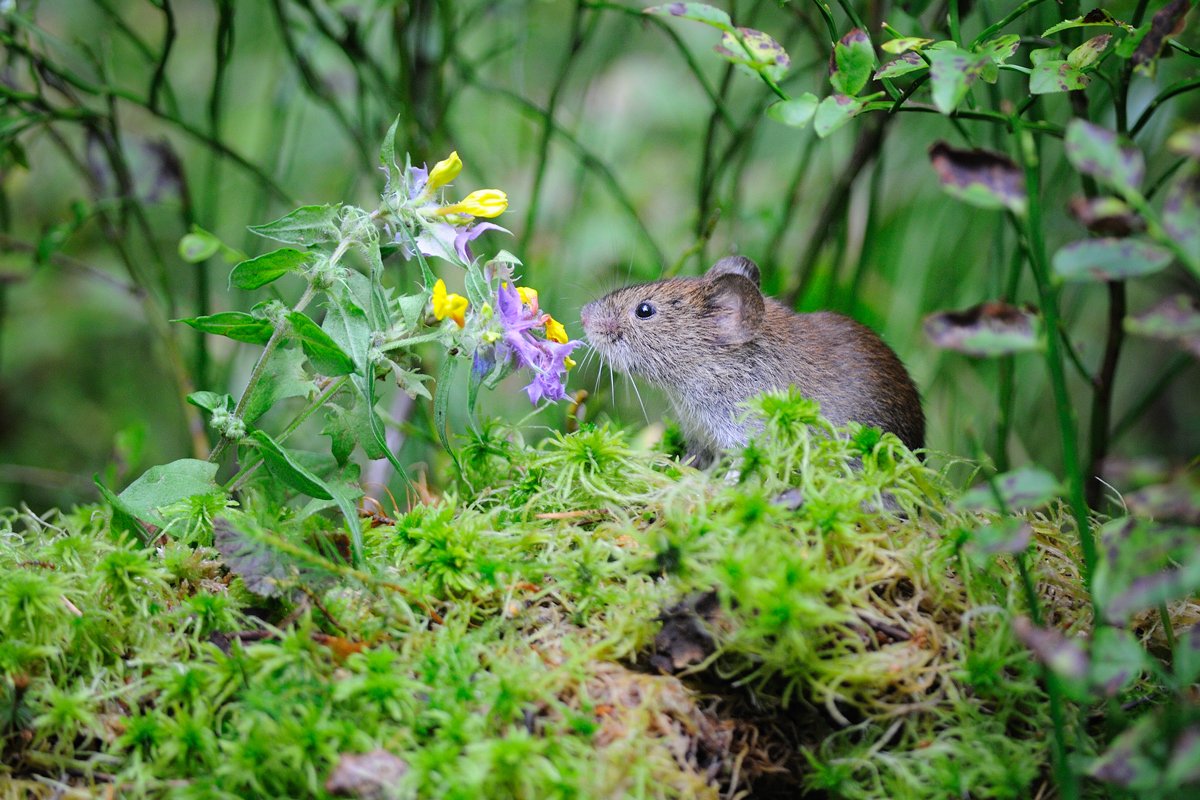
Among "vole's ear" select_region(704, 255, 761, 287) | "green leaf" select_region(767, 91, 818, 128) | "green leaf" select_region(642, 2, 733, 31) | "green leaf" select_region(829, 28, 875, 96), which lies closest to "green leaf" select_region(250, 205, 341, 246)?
"green leaf" select_region(642, 2, 733, 31)

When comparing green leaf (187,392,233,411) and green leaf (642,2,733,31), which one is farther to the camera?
green leaf (187,392,233,411)

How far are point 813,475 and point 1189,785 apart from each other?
0.67 m

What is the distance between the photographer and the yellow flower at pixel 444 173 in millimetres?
1608

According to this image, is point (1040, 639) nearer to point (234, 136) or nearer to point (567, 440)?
point (567, 440)

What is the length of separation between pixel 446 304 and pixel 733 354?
1.25m

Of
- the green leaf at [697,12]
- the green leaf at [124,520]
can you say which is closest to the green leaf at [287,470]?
the green leaf at [124,520]

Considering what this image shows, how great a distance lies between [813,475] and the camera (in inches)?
65.7

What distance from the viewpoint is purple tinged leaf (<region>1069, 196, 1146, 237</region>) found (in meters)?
1.09

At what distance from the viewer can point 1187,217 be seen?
3.52ft

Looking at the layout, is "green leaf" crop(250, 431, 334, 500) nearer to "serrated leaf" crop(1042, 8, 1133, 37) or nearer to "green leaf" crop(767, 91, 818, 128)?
"green leaf" crop(767, 91, 818, 128)

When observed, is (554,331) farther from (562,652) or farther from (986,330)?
(986,330)

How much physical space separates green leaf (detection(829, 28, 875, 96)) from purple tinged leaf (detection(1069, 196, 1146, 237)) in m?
0.52

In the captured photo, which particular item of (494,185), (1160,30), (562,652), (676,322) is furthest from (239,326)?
(494,185)

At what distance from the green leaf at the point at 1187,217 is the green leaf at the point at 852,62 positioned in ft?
1.87
